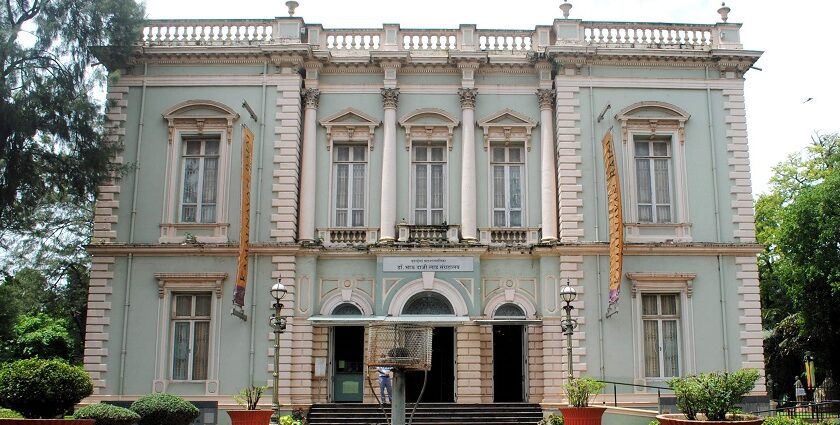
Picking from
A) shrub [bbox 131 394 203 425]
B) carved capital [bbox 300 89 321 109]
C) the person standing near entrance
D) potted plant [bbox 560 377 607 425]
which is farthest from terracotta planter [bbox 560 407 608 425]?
carved capital [bbox 300 89 321 109]

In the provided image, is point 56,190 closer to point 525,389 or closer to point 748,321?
point 525,389

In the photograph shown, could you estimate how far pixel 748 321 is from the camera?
22156 mm

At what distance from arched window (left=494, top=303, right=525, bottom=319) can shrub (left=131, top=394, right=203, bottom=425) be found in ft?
27.1

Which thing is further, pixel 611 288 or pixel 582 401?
pixel 611 288

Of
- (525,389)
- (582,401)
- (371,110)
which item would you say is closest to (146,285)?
(371,110)

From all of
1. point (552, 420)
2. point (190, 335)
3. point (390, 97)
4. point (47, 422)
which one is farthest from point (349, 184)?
point (47, 422)

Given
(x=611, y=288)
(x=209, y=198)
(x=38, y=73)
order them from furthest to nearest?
(x=209, y=198)
(x=611, y=288)
(x=38, y=73)

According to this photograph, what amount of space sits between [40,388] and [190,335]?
784 cm

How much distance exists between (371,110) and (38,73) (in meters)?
8.19

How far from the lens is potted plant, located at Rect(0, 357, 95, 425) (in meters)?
14.3

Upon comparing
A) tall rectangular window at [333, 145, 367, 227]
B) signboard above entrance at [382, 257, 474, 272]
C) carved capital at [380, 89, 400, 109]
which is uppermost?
carved capital at [380, 89, 400, 109]

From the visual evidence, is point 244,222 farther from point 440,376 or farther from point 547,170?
point 547,170

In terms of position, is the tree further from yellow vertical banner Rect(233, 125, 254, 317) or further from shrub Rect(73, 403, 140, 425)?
shrub Rect(73, 403, 140, 425)

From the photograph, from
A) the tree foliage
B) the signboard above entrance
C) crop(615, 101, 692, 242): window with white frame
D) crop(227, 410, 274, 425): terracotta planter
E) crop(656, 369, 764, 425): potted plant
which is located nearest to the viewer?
crop(656, 369, 764, 425): potted plant
